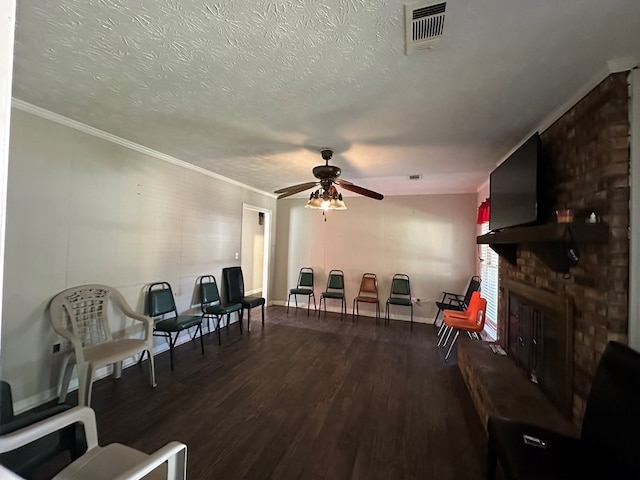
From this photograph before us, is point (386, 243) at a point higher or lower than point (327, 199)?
lower

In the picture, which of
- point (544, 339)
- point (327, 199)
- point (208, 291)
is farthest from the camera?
point (208, 291)

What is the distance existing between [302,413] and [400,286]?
11.0ft

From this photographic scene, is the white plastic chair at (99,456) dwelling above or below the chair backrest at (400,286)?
below

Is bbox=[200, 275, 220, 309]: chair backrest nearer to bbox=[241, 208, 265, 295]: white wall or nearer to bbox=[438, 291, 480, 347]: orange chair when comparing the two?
bbox=[241, 208, 265, 295]: white wall

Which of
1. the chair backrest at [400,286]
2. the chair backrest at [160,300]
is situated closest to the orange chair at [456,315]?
the chair backrest at [400,286]

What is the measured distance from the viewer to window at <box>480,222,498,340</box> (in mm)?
3855

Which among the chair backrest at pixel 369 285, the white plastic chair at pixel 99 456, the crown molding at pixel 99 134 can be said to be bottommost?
the white plastic chair at pixel 99 456

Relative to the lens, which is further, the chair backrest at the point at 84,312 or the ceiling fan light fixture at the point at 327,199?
the ceiling fan light fixture at the point at 327,199

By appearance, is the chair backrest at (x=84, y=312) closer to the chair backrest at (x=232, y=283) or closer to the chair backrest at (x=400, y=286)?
the chair backrest at (x=232, y=283)

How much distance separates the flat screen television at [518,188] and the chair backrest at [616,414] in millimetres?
969

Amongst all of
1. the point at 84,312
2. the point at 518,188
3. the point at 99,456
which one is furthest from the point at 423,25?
the point at 84,312

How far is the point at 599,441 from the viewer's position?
1357 millimetres

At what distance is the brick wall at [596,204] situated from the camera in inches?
61.0

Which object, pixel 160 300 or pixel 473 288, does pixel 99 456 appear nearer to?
pixel 160 300
